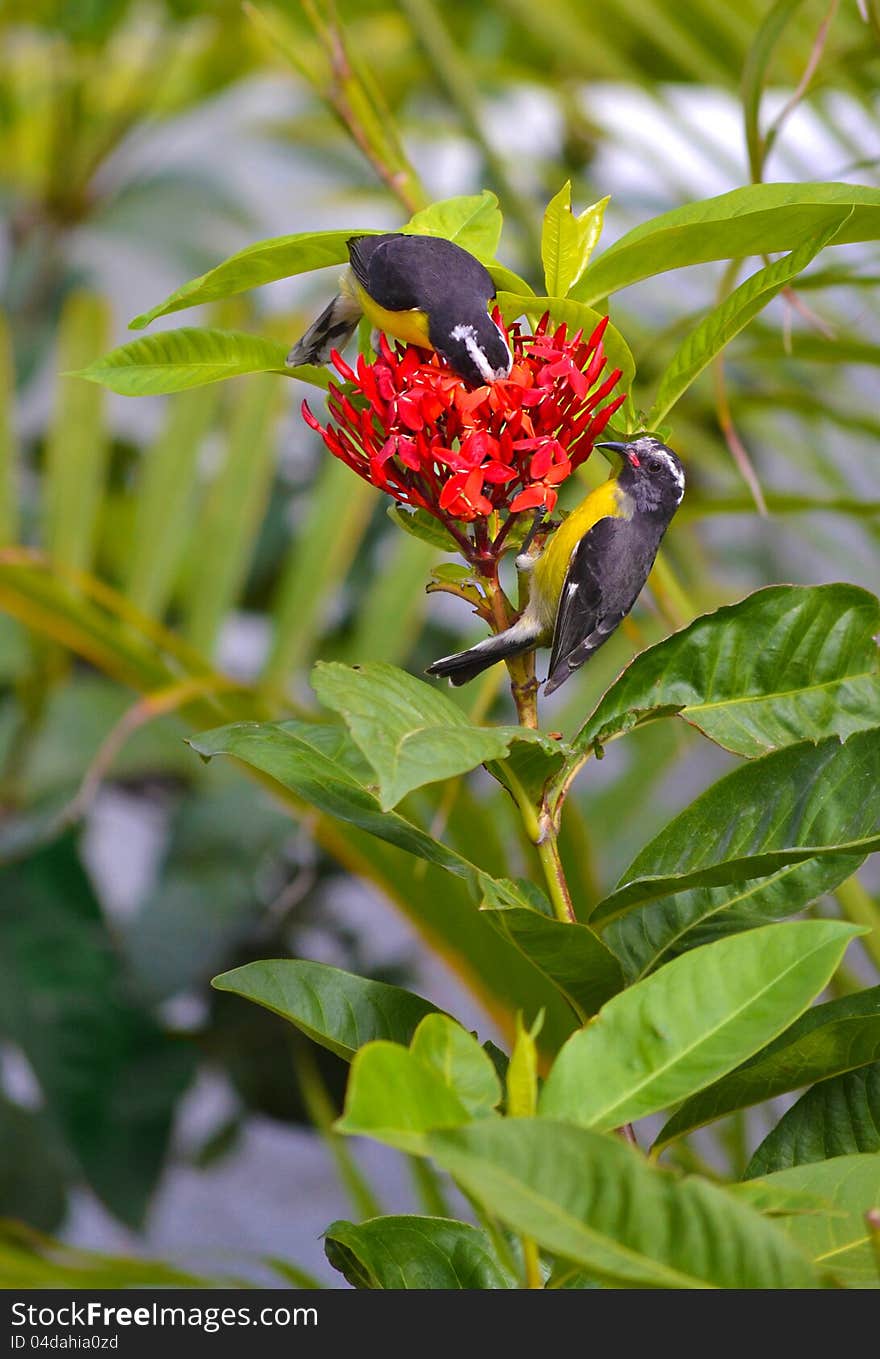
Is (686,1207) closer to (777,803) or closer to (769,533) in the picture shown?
(777,803)

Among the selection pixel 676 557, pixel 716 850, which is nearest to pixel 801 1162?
pixel 716 850

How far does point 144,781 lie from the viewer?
Answer: 1.41 m

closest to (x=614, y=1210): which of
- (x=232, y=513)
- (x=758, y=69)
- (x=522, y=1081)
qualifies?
(x=522, y=1081)

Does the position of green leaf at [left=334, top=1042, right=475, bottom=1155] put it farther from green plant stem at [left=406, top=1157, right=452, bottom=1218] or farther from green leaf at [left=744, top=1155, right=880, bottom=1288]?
green plant stem at [left=406, top=1157, right=452, bottom=1218]

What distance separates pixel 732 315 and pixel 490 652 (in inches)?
4.1

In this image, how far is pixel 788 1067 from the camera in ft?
1.07

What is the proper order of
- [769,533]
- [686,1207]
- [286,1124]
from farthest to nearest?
[769,533], [286,1124], [686,1207]

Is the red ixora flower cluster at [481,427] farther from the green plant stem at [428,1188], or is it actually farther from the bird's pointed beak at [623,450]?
the green plant stem at [428,1188]

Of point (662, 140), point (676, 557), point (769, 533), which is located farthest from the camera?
point (769, 533)

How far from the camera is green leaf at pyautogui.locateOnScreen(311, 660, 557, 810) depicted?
23 centimetres

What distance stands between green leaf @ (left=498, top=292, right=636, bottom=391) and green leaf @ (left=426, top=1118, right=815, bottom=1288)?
19cm

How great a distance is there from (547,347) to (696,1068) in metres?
0.18

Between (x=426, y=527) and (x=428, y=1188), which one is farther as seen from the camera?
(x=428, y=1188)

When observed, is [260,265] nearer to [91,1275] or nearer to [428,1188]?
[91,1275]
